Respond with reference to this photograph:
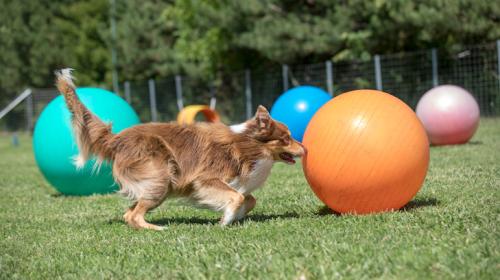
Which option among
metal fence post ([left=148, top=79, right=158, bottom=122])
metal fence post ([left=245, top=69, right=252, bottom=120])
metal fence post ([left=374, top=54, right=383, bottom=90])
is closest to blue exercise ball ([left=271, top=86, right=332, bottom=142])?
metal fence post ([left=374, top=54, right=383, bottom=90])

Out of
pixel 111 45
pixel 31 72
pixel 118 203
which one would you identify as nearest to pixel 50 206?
pixel 118 203

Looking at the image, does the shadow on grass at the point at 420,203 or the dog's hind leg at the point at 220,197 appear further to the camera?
the shadow on grass at the point at 420,203

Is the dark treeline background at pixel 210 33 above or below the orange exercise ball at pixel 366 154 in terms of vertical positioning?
above

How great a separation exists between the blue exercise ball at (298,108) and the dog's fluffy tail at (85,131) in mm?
7883

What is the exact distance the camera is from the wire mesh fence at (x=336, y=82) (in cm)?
2245

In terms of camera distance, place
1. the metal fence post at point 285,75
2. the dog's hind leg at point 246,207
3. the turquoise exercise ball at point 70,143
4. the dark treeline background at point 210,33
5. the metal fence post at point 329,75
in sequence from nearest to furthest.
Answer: the dog's hind leg at point 246,207, the turquoise exercise ball at point 70,143, the dark treeline background at point 210,33, the metal fence post at point 329,75, the metal fence post at point 285,75

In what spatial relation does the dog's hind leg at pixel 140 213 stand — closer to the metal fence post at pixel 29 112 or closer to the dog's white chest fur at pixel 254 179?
the dog's white chest fur at pixel 254 179

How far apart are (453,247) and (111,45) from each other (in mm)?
33920

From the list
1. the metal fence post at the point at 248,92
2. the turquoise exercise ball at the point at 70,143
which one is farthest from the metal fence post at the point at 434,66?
the turquoise exercise ball at the point at 70,143

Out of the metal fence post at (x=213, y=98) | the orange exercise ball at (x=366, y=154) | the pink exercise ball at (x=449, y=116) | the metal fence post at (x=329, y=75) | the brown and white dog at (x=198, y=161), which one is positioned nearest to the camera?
the orange exercise ball at (x=366, y=154)

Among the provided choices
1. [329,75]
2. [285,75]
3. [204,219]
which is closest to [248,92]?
[285,75]

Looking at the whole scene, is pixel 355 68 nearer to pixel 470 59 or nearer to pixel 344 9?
pixel 344 9

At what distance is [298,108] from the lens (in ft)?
48.3

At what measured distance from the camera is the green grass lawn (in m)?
4.34
